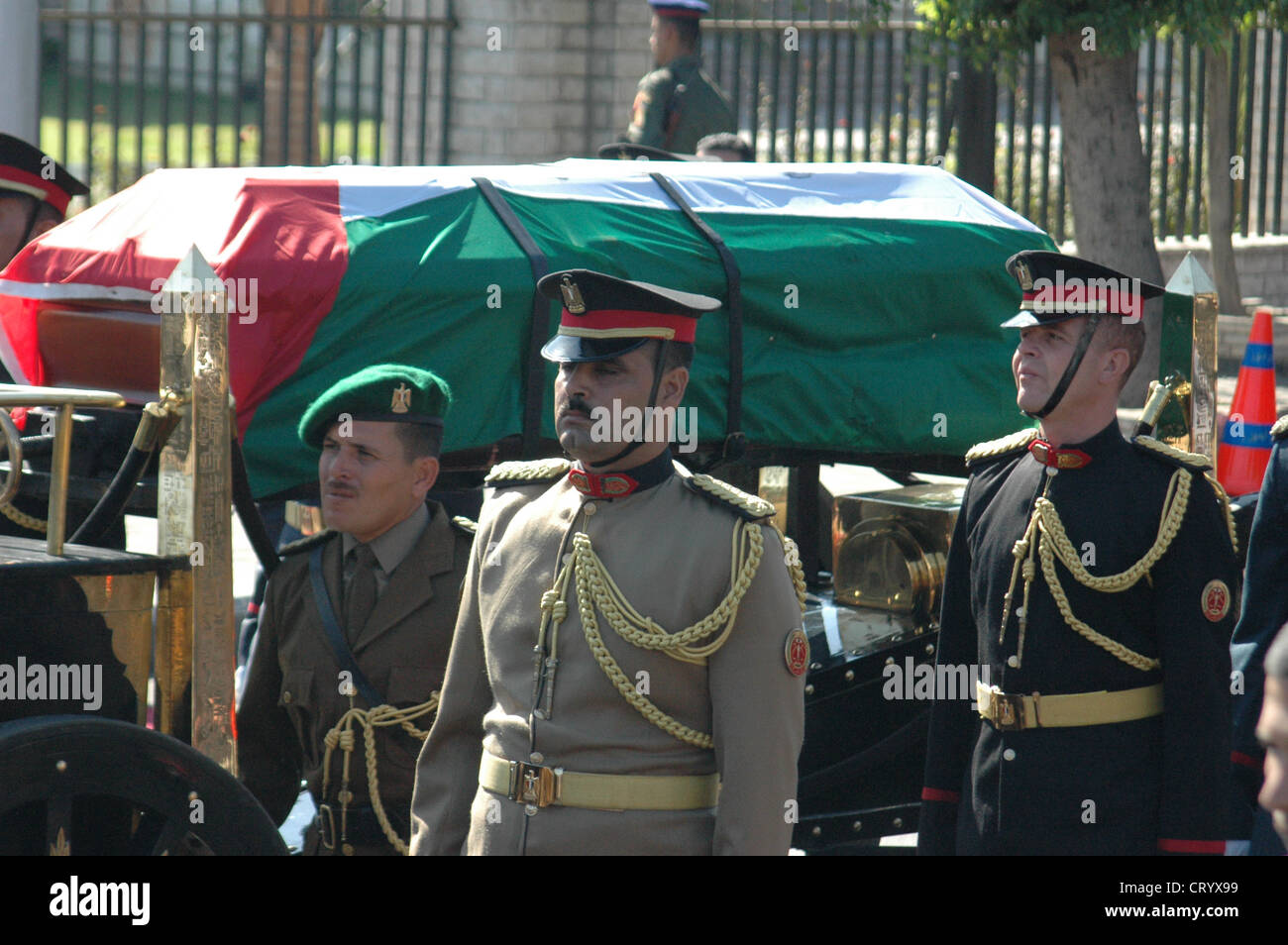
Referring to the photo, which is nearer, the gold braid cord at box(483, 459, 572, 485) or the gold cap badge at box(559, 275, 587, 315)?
the gold cap badge at box(559, 275, 587, 315)

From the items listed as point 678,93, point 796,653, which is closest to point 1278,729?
point 796,653

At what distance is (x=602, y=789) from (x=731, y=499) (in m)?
0.50

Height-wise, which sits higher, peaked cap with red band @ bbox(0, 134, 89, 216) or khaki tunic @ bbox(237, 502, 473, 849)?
peaked cap with red band @ bbox(0, 134, 89, 216)

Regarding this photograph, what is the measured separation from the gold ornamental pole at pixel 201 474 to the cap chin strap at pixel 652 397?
3.11 ft

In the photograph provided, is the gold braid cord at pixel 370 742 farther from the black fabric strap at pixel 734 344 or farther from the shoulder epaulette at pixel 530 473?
the black fabric strap at pixel 734 344

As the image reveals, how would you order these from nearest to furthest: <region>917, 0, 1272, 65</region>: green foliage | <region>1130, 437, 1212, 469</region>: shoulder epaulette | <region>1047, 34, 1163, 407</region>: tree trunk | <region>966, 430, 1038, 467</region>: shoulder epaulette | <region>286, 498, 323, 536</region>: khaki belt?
1. <region>1130, 437, 1212, 469</region>: shoulder epaulette
2. <region>966, 430, 1038, 467</region>: shoulder epaulette
3. <region>286, 498, 323, 536</region>: khaki belt
4. <region>917, 0, 1272, 65</region>: green foliage
5. <region>1047, 34, 1163, 407</region>: tree trunk

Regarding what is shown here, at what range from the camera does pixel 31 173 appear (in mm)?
4852

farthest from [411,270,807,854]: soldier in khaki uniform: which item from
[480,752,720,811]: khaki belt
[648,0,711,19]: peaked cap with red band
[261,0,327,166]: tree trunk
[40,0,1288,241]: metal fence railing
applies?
[261,0,327,166]: tree trunk

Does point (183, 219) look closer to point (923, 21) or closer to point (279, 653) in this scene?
point (279, 653)

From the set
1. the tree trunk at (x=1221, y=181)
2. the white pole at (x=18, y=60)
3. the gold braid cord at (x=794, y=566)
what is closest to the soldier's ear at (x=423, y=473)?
the gold braid cord at (x=794, y=566)

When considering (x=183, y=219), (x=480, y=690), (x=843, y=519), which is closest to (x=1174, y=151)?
(x=843, y=519)

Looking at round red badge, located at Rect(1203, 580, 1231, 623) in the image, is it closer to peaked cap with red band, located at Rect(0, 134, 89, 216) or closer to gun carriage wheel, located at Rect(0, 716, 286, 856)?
gun carriage wheel, located at Rect(0, 716, 286, 856)

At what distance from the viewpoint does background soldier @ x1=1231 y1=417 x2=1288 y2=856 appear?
12.0ft

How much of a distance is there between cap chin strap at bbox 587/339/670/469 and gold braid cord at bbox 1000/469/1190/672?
87cm
